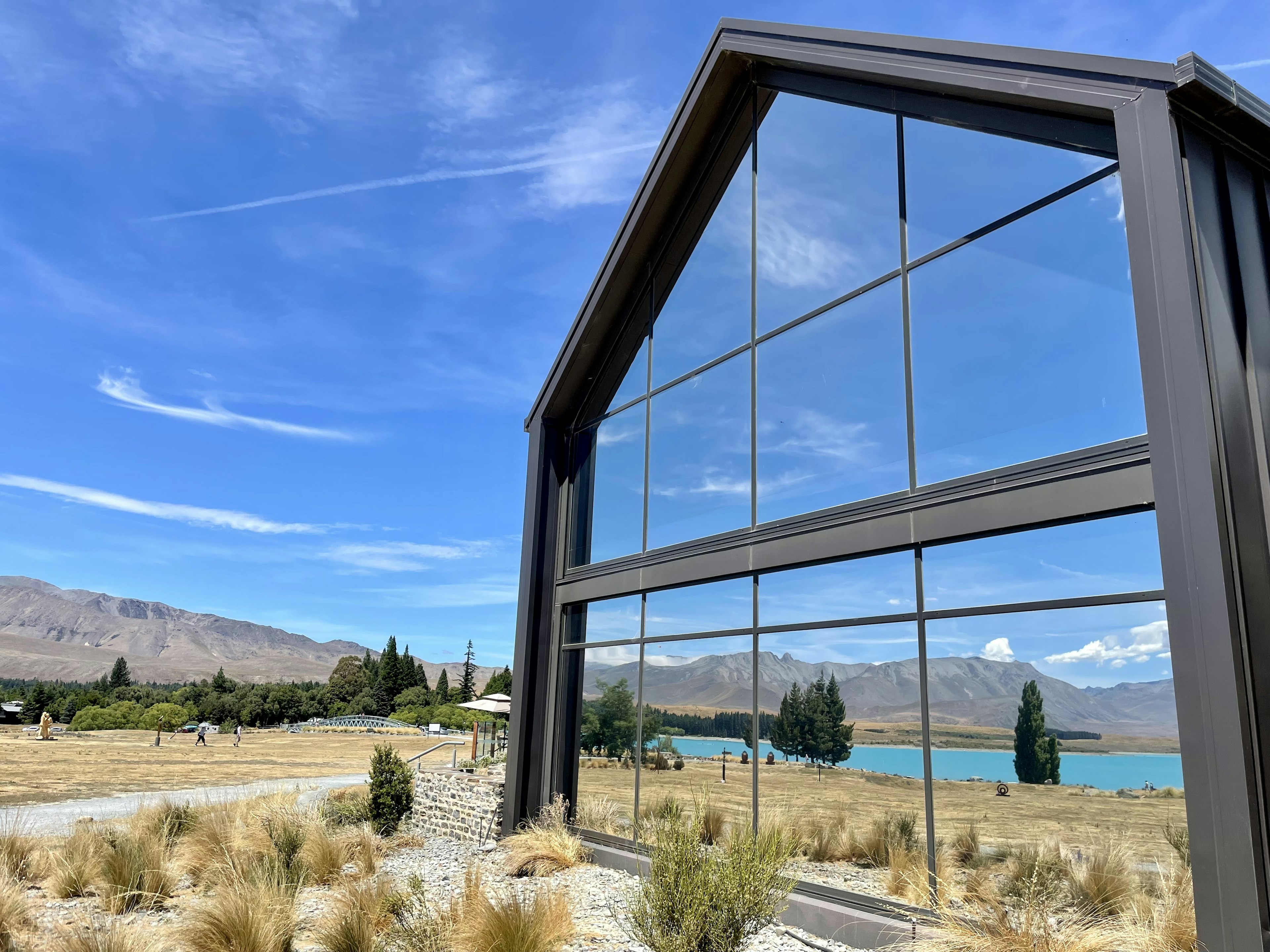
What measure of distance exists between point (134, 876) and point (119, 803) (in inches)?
581

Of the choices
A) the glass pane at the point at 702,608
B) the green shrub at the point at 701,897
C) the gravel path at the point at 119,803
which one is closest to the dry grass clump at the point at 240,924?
the green shrub at the point at 701,897

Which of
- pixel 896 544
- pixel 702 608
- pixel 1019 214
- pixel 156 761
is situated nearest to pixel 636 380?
pixel 702 608

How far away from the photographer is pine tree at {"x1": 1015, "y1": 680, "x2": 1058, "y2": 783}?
6348 mm

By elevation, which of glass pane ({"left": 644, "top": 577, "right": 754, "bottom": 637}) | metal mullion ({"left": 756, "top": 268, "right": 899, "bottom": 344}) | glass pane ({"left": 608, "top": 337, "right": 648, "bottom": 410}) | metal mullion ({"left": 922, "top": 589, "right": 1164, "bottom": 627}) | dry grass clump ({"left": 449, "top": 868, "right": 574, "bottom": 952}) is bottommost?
dry grass clump ({"left": 449, "top": 868, "right": 574, "bottom": 952})

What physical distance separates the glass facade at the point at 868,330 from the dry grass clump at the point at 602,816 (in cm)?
356

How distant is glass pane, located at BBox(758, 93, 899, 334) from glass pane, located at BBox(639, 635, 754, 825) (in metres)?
4.23

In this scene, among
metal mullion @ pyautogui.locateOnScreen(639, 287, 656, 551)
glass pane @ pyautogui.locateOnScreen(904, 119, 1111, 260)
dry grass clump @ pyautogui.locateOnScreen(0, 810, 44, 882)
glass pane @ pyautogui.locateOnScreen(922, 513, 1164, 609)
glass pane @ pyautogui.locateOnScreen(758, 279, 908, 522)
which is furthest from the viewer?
metal mullion @ pyautogui.locateOnScreen(639, 287, 656, 551)

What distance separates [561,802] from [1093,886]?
8146 millimetres

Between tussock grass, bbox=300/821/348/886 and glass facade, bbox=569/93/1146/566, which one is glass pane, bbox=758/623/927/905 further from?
tussock grass, bbox=300/821/348/886

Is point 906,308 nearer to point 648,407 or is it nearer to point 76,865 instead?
point 648,407

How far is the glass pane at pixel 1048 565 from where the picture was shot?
5984mm

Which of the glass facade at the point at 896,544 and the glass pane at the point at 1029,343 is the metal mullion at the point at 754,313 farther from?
the glass pane at the point at 1029,343

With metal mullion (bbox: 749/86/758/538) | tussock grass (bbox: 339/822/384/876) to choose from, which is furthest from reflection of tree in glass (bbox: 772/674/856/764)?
tussock grass (bbox: 339/822/384/876)

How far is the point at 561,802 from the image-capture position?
12359mm
